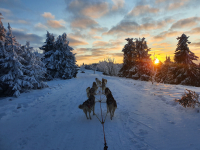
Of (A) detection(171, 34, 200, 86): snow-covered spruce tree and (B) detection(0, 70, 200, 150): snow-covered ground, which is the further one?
(A) detection(171, 34, 200, 86): snow-covered spruce tree

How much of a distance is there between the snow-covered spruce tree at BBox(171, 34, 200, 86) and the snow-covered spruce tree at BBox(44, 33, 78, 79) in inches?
847

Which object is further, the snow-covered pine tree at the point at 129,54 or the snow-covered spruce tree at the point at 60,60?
the snow-covered pine tree at the point at 129,54

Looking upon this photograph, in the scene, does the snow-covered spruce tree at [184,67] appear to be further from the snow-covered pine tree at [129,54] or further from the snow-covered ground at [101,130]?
the snow-covered ground at [101,130]

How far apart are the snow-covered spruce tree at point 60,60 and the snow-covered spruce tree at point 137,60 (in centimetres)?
1514

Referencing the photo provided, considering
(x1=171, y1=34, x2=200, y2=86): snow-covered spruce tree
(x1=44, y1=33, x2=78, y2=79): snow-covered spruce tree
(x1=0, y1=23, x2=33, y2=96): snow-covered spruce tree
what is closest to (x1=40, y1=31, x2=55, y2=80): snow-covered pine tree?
(x1=44, y1=33, x2=78, y2=79): snow-covered spruce tree

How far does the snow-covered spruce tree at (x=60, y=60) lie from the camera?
2088 cm

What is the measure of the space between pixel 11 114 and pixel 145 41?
28.4m

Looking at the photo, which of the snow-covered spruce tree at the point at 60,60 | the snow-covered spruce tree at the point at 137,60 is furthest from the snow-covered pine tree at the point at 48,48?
the snow-covered spruce tree at the point at 137,60

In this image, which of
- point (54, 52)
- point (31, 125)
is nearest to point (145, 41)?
point (54, 52)

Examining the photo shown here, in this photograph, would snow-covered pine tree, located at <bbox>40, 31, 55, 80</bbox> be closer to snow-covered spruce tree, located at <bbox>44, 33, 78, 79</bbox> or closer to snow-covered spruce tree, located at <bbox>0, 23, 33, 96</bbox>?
snow-covered spruce tree, located at <bbox>44, 33, 78, 79</bbox>

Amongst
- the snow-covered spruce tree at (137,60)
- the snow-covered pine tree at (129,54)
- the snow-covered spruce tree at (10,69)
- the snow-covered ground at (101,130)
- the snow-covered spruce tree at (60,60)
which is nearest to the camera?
the snow-covered ground at (101,130)

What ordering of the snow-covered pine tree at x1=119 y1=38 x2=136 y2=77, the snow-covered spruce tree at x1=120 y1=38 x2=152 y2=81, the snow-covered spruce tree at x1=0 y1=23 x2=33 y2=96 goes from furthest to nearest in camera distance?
the snow-covered pine tree at x1=119 y1=38 x2=136 y2=77
the snow-covered spruce tree at x1=120 y1=38 x2=152 y2=81
the snow-covered spruce tree at x1=0 y1=23 x2=33 y2=96

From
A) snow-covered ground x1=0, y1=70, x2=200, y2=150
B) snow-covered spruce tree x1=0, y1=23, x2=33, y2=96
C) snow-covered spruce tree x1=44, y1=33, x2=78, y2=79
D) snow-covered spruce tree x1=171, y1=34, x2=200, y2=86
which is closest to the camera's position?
snow-covered ground x1=0, y1=70, x2=200, y2=150

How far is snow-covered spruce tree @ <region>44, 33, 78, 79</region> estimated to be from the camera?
20875mm
